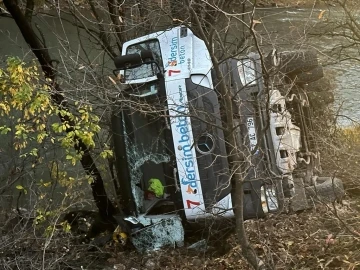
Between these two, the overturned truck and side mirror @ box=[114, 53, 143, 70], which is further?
side mirror @ box=[114, 53, 143, 70]

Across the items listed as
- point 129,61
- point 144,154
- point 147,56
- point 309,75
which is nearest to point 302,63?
point 309,75

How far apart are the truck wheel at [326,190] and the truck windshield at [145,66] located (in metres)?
1.77

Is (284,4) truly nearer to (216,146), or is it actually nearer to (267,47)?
(267,47)

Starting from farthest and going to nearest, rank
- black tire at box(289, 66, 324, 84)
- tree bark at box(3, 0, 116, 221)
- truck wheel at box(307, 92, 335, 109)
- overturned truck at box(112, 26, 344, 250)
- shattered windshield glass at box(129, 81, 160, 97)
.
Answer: truck wheel at box(307, 92, 335, 109) → black tire at box(289, 66, 324, 84) → tree bark at box(3, 0, 116, 221) → shattered windshield glass at box(129, 81, 160, 97) → overturned truck at box(112, 26, 344, 250)

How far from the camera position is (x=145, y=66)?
5.19 metres

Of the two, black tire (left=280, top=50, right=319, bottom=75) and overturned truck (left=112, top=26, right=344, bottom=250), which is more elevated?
black tire (left=280, top=50, right=319, bottom=75)

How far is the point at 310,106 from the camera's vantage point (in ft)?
20.8

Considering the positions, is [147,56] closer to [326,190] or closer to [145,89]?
[145,89]

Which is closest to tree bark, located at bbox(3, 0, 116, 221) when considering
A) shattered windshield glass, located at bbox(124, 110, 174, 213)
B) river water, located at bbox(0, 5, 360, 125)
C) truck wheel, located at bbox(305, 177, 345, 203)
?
river water, located at bbox(0, 5, 360, 125)

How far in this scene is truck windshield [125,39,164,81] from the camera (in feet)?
16.8

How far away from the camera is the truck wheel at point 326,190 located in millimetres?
5141

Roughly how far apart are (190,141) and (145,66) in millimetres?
898

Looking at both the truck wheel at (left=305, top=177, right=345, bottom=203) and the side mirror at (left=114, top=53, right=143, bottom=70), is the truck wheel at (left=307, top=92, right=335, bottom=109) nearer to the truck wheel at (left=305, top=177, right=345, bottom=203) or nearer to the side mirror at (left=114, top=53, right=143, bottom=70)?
the truck wheel at (left=305, top=177, right=345, bottom=203)

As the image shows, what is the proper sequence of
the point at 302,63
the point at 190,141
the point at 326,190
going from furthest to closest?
1. the point at 302,63
2. the point at 326,190
3. the point at 190,141
